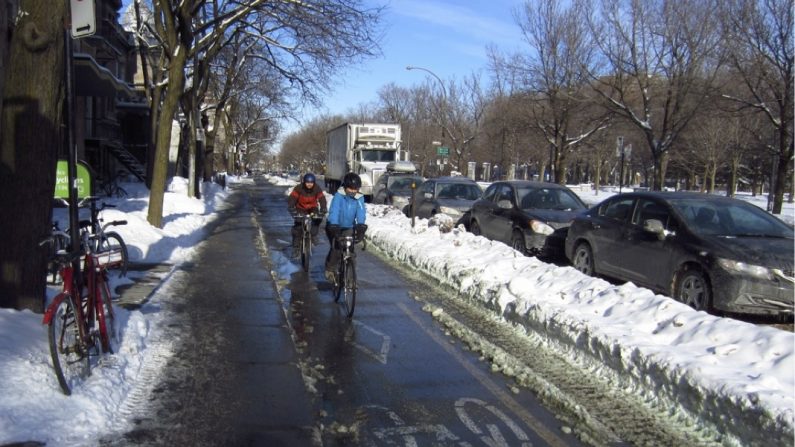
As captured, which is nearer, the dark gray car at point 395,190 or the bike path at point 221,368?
the bike path at point 221,368

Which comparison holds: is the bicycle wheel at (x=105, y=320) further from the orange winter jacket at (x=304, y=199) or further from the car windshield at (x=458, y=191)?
the car windshield at (x=458, y=191)

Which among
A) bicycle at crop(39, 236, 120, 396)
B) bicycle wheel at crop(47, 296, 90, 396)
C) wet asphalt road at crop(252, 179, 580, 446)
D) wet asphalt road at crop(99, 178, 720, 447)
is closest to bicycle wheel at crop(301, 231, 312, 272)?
wet asphalt road at crop(99, 178, 720, 447)

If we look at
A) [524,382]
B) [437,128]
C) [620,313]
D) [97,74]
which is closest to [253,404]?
[524,382]

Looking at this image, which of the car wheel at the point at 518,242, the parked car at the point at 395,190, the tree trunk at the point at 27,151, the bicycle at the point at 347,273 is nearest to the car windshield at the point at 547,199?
the car wheel at the point at 518,242

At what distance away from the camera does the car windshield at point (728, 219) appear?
8.26 metres

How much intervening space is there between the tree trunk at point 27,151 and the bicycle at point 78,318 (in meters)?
0.59

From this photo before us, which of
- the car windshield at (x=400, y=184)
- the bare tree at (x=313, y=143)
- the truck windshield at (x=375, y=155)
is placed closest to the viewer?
the car windshield at (x=400, y=184)

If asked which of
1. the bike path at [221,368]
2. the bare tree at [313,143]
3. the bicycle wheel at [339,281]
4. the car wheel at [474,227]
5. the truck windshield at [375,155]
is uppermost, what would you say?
the bare tree at [313,143]

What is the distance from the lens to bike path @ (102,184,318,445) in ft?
14.8

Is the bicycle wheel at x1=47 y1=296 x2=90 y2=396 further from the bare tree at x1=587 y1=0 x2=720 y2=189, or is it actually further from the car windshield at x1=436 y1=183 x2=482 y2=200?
the bare tree at x1=587 y1=0 x2=720 y2=189

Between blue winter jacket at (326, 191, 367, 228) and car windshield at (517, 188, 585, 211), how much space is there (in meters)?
5.54

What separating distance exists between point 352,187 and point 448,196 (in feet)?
33.4

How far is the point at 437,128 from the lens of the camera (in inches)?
2613

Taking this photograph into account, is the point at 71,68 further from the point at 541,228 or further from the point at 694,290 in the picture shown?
the point at 541,228
